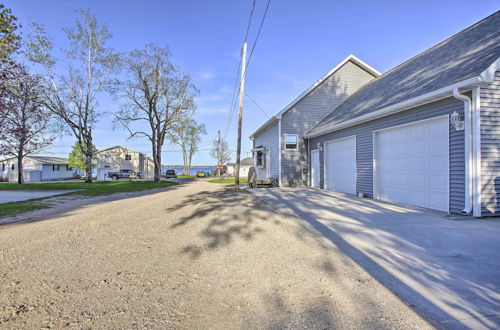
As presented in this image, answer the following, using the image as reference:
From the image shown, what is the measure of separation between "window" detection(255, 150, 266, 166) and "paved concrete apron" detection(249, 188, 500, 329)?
12.4 m

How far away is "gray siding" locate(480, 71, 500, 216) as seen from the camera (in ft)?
20.6

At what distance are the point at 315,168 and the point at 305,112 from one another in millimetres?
3311

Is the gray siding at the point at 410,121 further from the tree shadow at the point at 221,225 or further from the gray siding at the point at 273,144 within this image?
the tree shadow at the point at 221,225

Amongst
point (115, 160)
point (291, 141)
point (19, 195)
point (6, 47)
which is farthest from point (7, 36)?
point (115, 160)

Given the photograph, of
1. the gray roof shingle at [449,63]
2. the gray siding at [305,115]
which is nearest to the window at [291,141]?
the gray siding at [305,115]

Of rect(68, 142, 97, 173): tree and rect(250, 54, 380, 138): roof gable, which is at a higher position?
rect(250, 54, 380, 138): roof gable

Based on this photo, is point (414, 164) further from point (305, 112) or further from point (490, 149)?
point (305, 112)

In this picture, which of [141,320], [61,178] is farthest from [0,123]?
[61,178]

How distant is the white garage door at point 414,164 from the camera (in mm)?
7141

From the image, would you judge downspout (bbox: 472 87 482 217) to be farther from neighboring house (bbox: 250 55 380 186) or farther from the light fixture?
neighboring house (bbox: 250 55 380 186)

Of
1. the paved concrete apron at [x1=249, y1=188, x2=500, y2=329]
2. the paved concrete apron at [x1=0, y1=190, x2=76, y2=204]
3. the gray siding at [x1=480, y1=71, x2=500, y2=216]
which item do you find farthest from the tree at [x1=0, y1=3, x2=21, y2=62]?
the gray siding at [x1=480, y1=71, x2=500, y2=216]

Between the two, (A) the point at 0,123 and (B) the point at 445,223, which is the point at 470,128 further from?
(A) the point at 0,123

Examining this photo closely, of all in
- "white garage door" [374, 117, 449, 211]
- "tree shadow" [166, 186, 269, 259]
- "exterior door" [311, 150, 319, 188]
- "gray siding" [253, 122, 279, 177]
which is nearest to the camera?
"tree shadow" [166, 186, 269, 259]

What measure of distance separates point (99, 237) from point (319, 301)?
13.9ft
